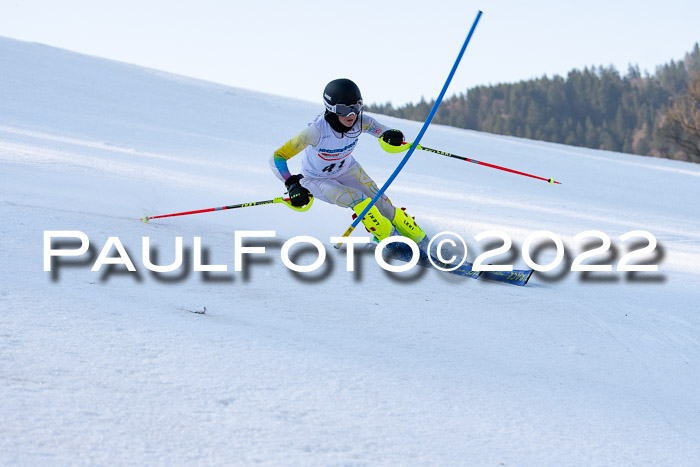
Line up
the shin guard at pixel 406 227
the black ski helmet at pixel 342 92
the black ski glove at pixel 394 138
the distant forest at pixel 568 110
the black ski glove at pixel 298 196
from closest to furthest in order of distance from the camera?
the black ski glove at pixel 298 196, the black ski helmet at pixel 342 92, the shin guard at pixel 406 227, the black ski glove at pixel 394 138, the distant forest at pixel 568 110

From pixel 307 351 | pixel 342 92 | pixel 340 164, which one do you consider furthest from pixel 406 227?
pixel 307 351

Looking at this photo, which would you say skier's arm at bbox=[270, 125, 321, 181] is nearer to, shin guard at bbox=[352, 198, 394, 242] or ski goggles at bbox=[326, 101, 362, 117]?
ski goggles at bbox=[326, 101, 362, 117]

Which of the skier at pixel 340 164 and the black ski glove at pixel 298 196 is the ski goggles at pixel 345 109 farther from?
the black ski glove at pixel 298 196

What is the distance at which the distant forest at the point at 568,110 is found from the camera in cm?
6900

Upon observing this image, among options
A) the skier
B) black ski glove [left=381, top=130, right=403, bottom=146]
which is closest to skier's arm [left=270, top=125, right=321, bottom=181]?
the skier

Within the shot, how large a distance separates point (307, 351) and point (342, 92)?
7.37 feet

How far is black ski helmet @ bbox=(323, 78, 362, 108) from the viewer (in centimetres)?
407

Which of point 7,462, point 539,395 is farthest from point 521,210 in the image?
point 7,462

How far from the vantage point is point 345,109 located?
4090mm

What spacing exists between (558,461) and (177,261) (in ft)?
7.41

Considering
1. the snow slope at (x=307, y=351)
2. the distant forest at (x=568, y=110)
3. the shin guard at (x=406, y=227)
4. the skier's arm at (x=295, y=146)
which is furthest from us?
the distant forest at (x=568, y=110)

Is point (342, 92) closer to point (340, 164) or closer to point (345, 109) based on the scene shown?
point (345, 109)

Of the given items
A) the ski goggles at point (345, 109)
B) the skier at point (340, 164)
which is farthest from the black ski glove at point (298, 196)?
the ski goggles at point (345, 109)

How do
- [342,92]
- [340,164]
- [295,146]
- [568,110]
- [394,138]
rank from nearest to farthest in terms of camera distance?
[342,92] → [295,146] → [340,164] → [394,138] → [568,110]
